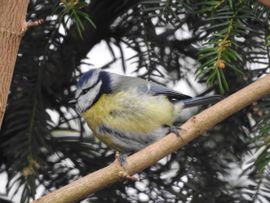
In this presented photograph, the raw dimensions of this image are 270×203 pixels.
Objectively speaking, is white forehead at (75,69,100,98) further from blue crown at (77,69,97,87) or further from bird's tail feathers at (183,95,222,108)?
bird's tail feathers at (183,95,222,108)

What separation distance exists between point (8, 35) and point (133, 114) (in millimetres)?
422

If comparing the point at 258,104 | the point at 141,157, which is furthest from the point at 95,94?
the point at 141,157

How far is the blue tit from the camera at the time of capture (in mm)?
939

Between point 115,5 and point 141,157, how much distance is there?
0.31 meters

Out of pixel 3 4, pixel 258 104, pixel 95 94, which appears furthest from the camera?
pixel 95 94

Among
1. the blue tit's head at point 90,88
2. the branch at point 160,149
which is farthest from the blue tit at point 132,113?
the branch at point 160,149

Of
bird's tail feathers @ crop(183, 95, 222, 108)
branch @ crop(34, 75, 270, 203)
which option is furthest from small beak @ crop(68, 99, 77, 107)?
branch @ crop(34, 75, 270, 203)

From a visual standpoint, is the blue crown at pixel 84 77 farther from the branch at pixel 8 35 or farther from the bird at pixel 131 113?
the branch at pixel 8 35

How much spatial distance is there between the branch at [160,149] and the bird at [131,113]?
0.28 meters

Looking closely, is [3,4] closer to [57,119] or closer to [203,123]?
[203,123]

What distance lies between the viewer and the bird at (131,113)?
938mm

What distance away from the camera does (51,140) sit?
0.85 metres

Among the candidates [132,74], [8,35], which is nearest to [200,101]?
[132,74]

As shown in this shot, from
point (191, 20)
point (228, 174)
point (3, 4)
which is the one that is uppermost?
point (3, 4)
